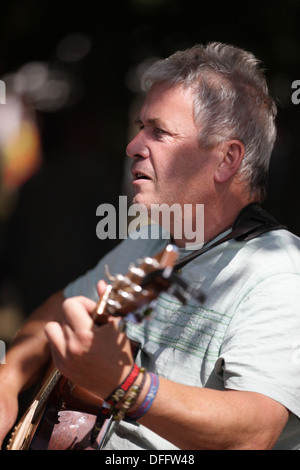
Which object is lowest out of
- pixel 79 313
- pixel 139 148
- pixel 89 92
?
pixel 79 313

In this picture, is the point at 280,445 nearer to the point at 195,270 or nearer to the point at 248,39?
the point at 195,270

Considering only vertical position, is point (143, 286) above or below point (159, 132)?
below

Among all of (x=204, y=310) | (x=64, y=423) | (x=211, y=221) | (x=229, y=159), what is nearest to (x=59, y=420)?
(x=64, y=423)

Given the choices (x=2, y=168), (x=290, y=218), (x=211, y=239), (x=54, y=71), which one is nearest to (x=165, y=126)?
(x=211, y=239)

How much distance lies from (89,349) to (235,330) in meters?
0.61

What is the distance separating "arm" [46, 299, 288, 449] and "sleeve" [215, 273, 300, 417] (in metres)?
0.05

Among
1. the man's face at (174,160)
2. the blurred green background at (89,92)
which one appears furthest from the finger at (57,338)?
the blurred green background at (89,92)

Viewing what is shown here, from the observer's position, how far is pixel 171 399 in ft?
5.44

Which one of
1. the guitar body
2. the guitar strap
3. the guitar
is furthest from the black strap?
the guitar body

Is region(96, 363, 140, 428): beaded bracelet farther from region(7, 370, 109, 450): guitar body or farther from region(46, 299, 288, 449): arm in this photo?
region(7, 370, 109, 450): guitar body

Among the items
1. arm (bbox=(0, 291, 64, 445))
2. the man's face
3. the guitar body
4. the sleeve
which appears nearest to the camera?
the sleeve

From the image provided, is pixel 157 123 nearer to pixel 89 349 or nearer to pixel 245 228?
pixel 245 228

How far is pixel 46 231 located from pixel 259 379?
272 cm

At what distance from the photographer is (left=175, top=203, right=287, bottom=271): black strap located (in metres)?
2.24
